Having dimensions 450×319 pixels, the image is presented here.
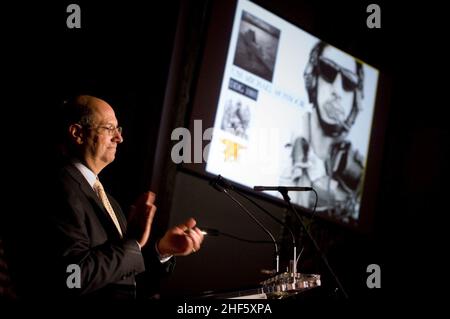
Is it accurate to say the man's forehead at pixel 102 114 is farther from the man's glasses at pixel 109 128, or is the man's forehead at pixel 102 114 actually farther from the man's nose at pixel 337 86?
the man's nose at pixel 337 86

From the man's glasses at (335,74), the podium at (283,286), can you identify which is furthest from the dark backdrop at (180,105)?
the podium at (283,286)

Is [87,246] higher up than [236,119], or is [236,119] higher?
[236,119]

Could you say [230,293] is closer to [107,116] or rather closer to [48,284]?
[48,284]

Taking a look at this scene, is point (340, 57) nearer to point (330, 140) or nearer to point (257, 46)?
point (330, 140)

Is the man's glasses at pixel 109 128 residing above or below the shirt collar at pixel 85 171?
above

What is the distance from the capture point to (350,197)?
12.8 feet

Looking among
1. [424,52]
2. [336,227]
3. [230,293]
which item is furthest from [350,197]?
[230,293]

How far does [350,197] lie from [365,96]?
0.78 m

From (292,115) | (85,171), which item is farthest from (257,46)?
(85,171)

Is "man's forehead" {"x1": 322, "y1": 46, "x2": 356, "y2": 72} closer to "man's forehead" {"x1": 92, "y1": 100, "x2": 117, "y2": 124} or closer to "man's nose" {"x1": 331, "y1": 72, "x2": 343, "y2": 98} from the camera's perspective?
"man's nose" {"x1": 331, "y1": 72, "x2": 343, "y2": 98}

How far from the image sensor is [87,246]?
1.88 m

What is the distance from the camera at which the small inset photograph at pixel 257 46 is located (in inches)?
135


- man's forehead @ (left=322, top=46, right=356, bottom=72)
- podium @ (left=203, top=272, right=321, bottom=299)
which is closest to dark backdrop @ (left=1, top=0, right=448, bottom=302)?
man's forehead @ (left=322, top=46, right=356, bottom=72)

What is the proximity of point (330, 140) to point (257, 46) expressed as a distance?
2.75 feet
